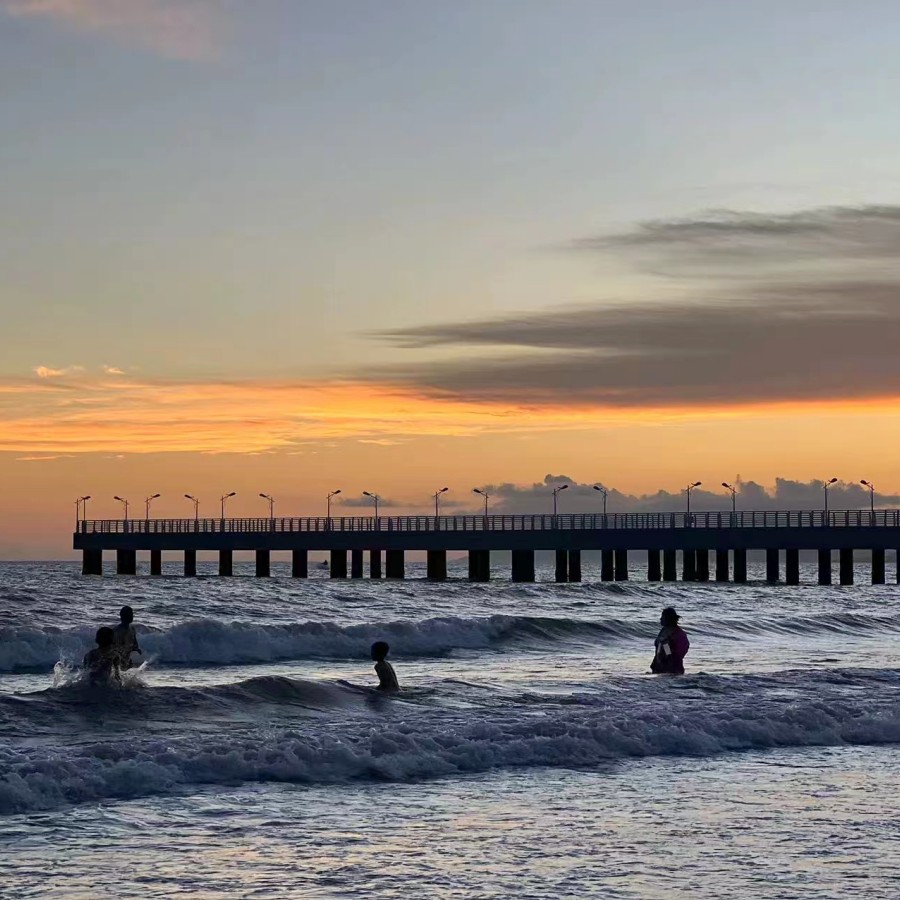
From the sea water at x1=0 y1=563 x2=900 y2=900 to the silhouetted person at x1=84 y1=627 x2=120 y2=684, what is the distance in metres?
0.36

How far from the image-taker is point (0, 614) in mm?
45250

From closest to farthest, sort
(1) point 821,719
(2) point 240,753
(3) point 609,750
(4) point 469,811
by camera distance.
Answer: (4) point 469,811 < (2) point 240,753 < (3) point 609,750 < (1) point 821,719

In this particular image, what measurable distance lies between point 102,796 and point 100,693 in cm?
737

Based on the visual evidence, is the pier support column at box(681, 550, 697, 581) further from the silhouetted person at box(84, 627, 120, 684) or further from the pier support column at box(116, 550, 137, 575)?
the silhouetted person at box(84, 627, 120, 684)

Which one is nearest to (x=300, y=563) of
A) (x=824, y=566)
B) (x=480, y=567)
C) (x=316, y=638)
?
(x=480, y=567)

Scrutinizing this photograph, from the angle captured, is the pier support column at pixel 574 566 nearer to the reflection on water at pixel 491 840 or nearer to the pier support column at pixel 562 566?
the pier support column at pixel 562 566

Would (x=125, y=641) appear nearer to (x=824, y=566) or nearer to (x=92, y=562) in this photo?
(x=824, y=566)

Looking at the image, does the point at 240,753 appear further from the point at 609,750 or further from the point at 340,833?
the point at 609,750

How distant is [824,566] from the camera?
96.6 meters

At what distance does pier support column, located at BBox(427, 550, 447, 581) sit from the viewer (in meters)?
105

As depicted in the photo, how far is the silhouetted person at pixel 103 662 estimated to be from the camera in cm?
2148

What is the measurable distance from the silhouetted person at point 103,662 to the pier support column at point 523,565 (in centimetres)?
7891

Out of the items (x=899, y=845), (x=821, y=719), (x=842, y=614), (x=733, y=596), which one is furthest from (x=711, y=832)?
(x=733, y=596)

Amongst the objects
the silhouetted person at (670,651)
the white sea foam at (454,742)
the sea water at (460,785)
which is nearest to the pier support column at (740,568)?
the sea water at (460,785)
